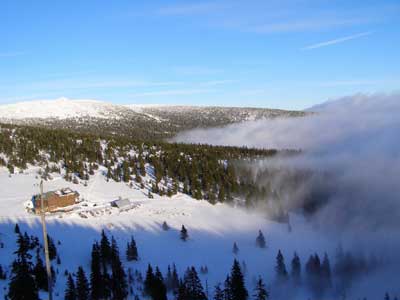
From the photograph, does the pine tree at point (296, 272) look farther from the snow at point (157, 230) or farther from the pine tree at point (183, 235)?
the pine tree at point (183, 235)

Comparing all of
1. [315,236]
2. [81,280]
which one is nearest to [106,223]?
[81,280]

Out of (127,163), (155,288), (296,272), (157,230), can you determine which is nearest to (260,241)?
(296,272)

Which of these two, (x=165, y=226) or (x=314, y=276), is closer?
(x=314, y=276)

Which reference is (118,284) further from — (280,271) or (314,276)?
(314,276)

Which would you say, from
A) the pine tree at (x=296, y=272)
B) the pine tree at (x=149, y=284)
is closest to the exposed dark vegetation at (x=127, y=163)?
the pine tree at (x=296, y=272)

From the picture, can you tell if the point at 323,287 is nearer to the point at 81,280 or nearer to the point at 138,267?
the point at 138,267

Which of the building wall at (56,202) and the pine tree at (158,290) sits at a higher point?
the building wall at (56,202)
